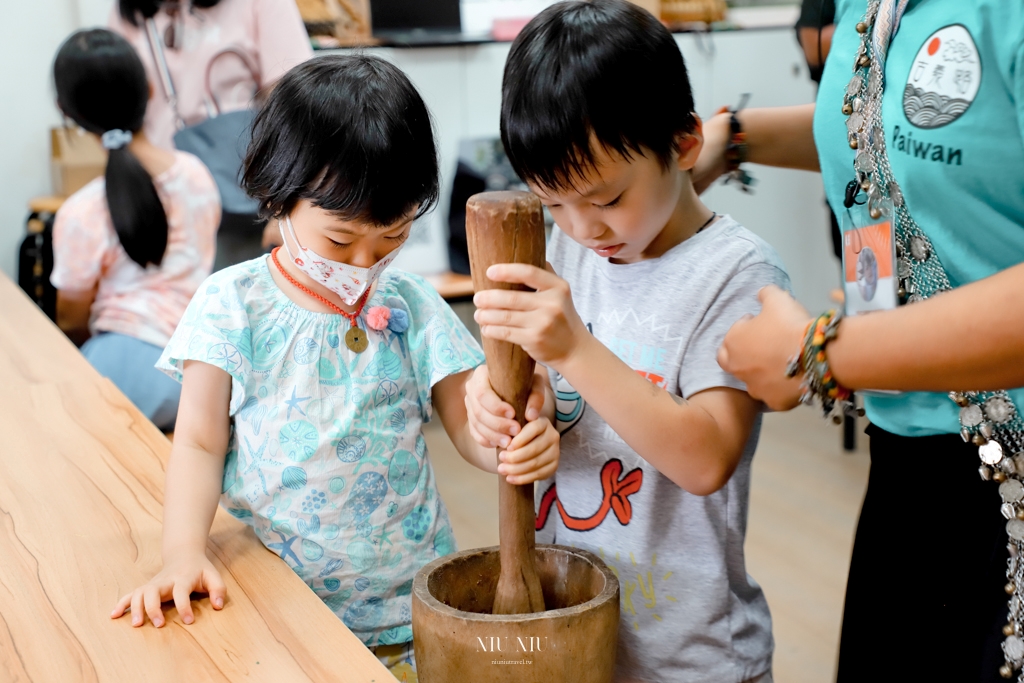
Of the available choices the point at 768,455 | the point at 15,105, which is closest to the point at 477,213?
the point at 768,455

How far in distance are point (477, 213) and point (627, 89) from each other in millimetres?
249

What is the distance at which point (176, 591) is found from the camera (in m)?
0.99

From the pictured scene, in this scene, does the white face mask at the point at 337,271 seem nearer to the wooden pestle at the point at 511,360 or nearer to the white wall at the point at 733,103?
the wooden pestle at the point at 511,360

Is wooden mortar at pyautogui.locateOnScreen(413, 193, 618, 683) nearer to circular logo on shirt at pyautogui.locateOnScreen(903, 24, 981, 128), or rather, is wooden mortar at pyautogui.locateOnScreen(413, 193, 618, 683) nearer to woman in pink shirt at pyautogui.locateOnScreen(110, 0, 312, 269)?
circular logo on shirt at pyautogui.locateOnScreen(903, 24, 981, 128)

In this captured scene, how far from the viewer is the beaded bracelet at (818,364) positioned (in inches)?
32.7

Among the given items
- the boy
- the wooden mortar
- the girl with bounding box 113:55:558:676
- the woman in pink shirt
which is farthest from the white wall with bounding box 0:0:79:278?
the wooden mortar

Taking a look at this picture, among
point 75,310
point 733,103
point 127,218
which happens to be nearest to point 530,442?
point 127,218

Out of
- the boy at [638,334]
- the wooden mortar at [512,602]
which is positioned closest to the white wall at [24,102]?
the boy at [638,334]

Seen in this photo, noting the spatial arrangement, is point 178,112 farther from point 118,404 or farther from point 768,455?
point 768,455

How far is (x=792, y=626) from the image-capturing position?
2.63 meters

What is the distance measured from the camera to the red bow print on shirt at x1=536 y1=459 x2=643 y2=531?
44.3 inches

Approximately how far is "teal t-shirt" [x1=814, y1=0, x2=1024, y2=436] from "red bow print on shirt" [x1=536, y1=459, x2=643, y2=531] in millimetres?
321

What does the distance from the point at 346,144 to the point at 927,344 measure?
25.0 inches

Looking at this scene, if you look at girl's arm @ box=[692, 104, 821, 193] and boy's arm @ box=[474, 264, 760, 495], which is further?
girl's arm @ box=[692, 104, 821, 193]
